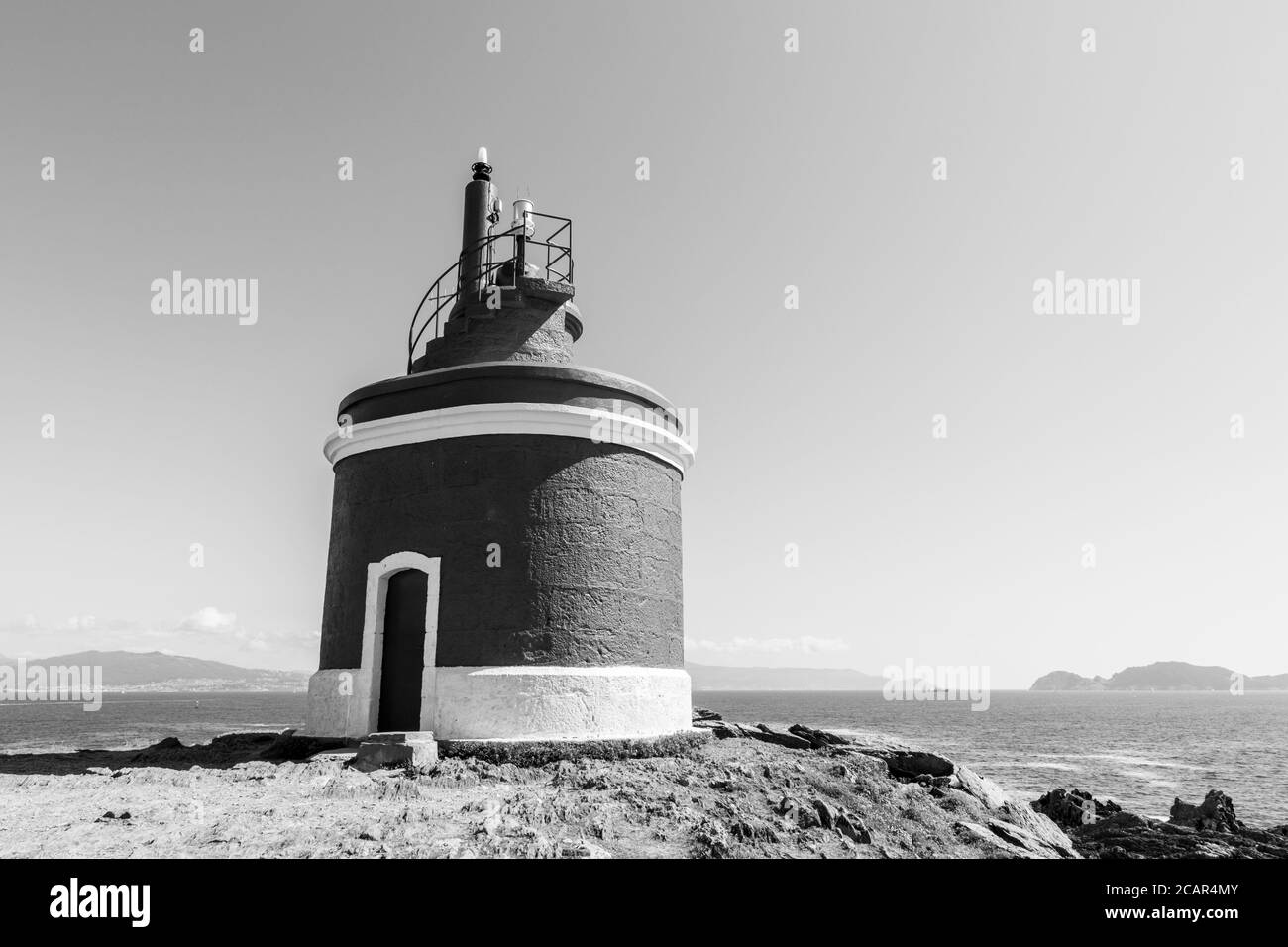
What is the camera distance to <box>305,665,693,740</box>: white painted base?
12.3 meters

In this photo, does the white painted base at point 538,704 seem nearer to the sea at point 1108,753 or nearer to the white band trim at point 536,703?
the white band trim at point 536,703

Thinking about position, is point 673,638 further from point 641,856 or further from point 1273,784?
point 1273,784

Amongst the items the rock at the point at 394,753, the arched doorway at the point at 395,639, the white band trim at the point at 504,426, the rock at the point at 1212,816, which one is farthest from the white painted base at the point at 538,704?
the rock at the point at 1212,816

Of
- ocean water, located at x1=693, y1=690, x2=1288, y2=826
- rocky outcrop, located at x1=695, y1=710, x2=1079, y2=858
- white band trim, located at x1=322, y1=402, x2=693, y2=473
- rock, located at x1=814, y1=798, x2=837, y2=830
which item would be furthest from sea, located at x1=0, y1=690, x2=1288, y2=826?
rock, located at x1=814, y1=798, x2=837, y2=830

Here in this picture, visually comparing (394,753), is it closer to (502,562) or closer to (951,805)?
(502,562)

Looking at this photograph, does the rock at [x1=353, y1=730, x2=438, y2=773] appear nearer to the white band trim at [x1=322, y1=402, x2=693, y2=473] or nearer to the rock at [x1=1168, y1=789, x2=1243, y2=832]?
the white band trim at [x1=322, y1=402, x2=693, y2=473]

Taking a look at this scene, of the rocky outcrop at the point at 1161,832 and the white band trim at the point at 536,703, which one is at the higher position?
the white band trim at the point at 536,703

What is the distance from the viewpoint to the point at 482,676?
1242 centimetres

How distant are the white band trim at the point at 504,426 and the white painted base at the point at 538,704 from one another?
338 cm

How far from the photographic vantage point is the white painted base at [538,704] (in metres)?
12.3

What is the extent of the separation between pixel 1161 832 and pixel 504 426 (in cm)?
1519

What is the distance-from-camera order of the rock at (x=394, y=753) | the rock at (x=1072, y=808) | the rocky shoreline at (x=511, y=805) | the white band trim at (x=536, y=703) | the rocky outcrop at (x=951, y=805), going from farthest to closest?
the rock at (x=1072, y=808) → the white band trim at (x=536, y=703) → the rock at (x=394, y=753) → the rocky outcrop at (x=951, y=805) → the rocky shoreline at (x=511, y=805)
